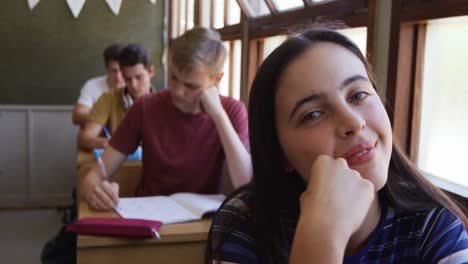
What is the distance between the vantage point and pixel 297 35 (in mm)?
866

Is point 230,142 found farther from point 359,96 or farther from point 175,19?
point 175,19

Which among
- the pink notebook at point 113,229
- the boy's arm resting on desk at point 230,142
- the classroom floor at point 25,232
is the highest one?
the boy's arm resting on desk at point 230,142

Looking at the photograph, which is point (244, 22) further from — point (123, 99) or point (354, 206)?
point (354, 206)

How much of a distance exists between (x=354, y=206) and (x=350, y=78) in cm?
20

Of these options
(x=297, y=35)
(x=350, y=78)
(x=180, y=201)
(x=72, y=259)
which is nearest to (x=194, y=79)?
(x=180, y=201)

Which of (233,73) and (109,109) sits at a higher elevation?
(233,73)

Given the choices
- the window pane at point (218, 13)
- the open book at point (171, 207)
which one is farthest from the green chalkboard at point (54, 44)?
the open book at point (171, 207)

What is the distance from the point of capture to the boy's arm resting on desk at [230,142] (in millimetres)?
1746

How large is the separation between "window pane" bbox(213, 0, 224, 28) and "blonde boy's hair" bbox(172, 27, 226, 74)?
65.0 inches

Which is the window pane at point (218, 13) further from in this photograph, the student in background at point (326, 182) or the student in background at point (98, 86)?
the student in background at point (326, 182)

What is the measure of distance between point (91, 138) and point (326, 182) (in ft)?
7.47

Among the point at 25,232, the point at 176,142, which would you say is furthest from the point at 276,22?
the point at 25,232

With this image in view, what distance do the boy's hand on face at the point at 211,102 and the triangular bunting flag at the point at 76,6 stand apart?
3.44 metres

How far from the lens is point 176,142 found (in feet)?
6.32
